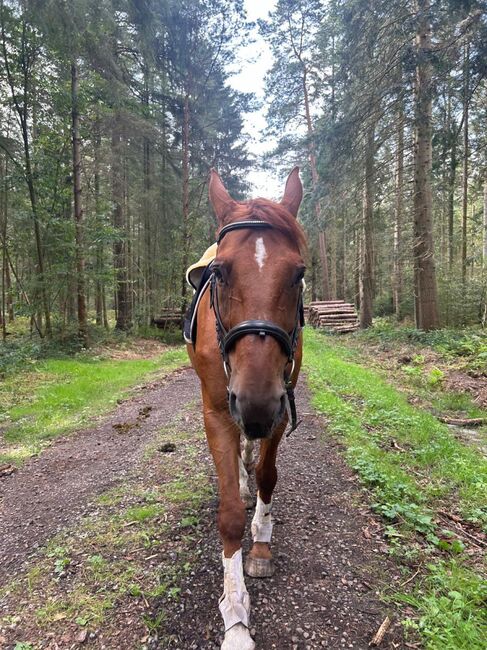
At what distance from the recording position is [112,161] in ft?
54.0

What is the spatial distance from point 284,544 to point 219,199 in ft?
8.36

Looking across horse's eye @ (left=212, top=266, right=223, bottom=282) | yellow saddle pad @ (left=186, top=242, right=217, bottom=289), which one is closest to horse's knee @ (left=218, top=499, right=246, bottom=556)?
horse's eye @ (left=212, top=266, right=223, bottom=282)

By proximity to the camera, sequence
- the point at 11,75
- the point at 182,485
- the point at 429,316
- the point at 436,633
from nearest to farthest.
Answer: the point at 436,633 → the point at 182,485 → the point at 11,75 → the point at 429,316

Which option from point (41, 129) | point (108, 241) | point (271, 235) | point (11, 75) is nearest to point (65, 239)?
point (108, 241)

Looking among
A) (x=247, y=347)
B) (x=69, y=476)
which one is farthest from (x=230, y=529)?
(x=69, y=476)

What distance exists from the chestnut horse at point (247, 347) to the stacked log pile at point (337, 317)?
1671cm

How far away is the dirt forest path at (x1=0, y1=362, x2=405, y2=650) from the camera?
2.01 meters

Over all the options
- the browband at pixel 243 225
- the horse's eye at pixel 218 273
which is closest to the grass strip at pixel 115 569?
the horse's eye at pixel 218 273

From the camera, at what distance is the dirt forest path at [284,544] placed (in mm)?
2006

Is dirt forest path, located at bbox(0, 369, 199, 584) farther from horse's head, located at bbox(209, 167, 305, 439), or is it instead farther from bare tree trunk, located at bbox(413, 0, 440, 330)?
bare tree trunk, located at bbox(413, 0, 440, 330)

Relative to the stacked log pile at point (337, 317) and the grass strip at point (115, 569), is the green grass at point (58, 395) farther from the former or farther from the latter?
the stacked log pile at point (337, 317)

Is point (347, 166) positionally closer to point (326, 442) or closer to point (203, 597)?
point (326, 442)

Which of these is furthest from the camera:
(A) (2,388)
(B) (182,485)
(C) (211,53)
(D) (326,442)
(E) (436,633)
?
(C) (211,53)

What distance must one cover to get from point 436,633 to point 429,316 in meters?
11.6
